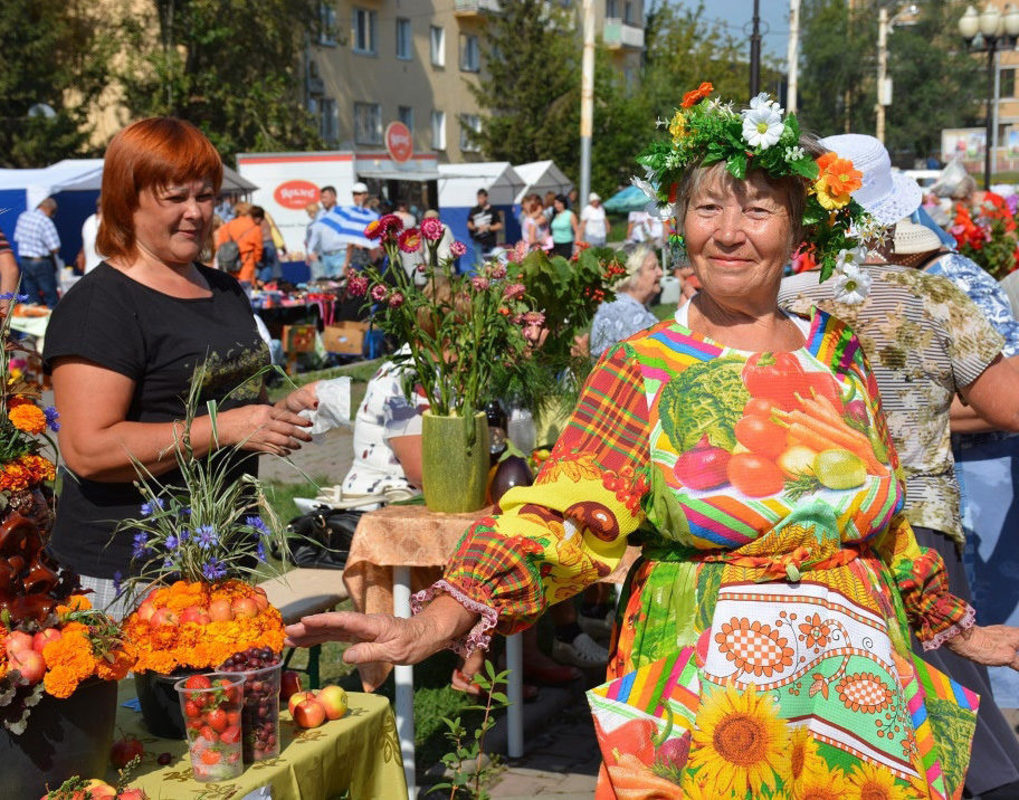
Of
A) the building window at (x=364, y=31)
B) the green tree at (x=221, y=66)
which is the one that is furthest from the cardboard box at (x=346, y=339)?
the building window at (x=364, y=31)

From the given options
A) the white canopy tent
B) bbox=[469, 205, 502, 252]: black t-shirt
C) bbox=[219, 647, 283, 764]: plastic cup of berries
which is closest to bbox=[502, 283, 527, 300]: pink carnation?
bbox=[219, 647, 283, 764]: plastic cup of berries

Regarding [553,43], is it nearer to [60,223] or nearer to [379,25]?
[379,25]

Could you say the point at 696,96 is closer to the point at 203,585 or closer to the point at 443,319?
the point at 203,585

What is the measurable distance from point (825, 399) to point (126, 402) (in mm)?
1558

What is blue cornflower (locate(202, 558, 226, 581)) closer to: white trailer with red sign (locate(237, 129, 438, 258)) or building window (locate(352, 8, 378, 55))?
white trailer with red sign (locate(237, 129, 438, 258))

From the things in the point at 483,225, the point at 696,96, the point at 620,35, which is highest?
the point at 620,35

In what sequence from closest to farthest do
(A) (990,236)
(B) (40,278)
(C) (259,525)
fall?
(C) (259,525)
(A) (990,236)
(B) (40,278)

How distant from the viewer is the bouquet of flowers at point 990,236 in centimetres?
731

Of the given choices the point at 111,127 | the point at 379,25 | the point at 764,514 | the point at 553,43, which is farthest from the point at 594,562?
the point at 553,43

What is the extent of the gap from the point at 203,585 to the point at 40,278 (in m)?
14.4

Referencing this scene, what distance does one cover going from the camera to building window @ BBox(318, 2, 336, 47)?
33.0 meters

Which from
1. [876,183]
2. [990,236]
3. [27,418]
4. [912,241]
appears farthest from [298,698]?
[990,236]

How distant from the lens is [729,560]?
224 cm

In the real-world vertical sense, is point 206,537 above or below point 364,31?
below
